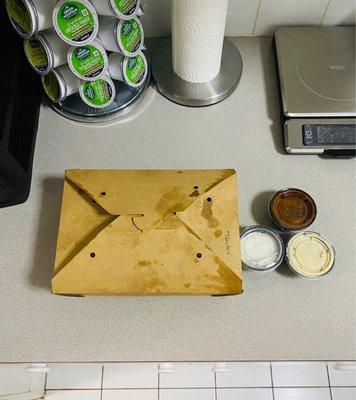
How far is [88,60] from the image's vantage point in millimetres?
795

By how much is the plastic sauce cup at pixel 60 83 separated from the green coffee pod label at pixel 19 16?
0.09 meters

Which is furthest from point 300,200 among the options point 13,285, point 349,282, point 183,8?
point 13,285

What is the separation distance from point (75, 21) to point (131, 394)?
120 cm

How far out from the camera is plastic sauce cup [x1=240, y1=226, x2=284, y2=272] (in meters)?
0.79

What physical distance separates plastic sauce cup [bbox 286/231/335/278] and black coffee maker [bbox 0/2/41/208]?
1.69ft

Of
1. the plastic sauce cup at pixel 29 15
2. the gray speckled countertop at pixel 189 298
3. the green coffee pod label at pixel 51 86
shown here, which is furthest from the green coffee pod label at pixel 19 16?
the gray speckled countertop at pixel 189 298

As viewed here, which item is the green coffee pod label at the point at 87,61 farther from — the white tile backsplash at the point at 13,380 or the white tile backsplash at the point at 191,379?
the white tile backsplash at the point at 191,379

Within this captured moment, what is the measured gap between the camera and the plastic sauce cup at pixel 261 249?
0.79m

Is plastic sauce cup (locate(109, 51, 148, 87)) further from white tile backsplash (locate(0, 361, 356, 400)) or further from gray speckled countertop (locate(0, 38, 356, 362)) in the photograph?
white tile backsplash (locate(0, 361, 356, 400))

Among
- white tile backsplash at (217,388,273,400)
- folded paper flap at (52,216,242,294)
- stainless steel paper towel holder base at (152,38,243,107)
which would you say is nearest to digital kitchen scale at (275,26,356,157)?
stainless steel paper towel holder base at (152,38,243,107)

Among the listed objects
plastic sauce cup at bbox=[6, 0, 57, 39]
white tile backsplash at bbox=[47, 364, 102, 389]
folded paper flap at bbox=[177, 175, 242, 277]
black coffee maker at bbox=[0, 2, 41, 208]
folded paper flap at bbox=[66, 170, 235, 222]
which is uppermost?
plastic sauce cup at bbox=[6, 0, 57, 39]

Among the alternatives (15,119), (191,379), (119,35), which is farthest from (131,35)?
(191,379)

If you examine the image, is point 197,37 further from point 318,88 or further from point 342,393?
point 342,393

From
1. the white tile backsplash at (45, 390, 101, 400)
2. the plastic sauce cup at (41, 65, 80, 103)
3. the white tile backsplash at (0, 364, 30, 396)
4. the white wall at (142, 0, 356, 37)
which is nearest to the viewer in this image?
the plastic sauce cup at (41, 65, 80, 103)
